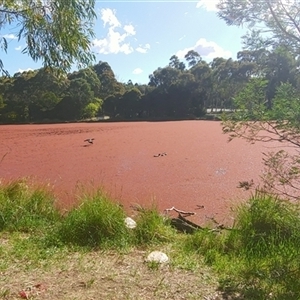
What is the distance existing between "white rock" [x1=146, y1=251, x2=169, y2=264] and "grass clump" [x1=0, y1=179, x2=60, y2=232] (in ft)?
3.23

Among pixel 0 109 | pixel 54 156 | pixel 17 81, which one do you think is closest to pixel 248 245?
pixel 54 156

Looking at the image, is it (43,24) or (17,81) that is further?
(17,81)

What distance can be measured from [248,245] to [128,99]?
2058cm

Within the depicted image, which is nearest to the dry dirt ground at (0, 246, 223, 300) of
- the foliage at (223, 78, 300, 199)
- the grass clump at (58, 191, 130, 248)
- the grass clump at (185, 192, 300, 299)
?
the grass clump at (185, 192, 300, 299)

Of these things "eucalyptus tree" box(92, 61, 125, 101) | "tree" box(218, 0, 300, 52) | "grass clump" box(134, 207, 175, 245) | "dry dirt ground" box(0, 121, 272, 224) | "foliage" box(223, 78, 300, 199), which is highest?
"eucalyptus tree" box(92, 61, 125, 101)

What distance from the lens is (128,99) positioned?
22156mm

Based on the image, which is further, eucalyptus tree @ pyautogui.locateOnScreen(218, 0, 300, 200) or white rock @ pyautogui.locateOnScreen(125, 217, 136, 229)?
white rock @ pyautogui.locateOnScreen(125, 217, 136, 229)

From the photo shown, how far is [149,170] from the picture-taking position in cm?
569

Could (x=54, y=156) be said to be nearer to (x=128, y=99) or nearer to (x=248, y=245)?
(x=248, y=245)

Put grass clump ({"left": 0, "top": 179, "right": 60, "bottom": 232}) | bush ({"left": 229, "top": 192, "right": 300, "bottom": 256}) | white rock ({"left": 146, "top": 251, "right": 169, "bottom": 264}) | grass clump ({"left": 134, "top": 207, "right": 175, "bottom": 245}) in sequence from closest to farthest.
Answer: white rock ({"left": 146, "top": 251, "right": 169, "bottom": 264}) < bush ({"left": 229, "top": 192, "right": 300, "bottom": 256}) < grass clump ({"left": 134, "top": 207, "right": 175, "bottom": 245}) < grass clump ({"left": 0, "top": 179, "right": 60, "bottom": 232})

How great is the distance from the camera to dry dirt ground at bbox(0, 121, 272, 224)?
3889mm

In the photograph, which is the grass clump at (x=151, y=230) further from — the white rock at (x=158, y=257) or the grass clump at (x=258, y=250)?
the white rock at (x=158, y=257)

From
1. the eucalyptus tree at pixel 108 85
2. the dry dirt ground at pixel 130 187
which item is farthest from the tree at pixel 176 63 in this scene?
the dry dirt ground at pixel 130 187

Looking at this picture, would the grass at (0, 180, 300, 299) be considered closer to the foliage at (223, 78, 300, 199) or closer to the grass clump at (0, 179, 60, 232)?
the grass clump at (0, 179, 60, 232)
